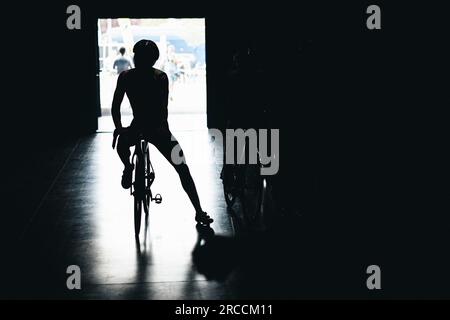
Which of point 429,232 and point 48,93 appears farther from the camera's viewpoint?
point 48,93

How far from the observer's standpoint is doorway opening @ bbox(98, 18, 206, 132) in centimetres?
1900

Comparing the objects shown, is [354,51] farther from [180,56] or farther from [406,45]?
[180,56]

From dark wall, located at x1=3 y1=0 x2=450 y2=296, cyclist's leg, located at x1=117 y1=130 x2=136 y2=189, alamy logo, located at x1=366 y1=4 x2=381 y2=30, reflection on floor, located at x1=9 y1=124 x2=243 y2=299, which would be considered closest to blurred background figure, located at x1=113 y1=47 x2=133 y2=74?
dark wall, located at x1=3 y1=0 x2=450 y2=296

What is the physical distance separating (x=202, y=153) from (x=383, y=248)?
549cm

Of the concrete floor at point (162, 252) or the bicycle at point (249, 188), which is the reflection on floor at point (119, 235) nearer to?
the concrete floor at point (162, 252)

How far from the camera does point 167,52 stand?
2000 centimetres

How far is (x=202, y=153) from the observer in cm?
1034

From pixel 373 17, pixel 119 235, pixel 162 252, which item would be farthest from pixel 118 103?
pixel 373 17

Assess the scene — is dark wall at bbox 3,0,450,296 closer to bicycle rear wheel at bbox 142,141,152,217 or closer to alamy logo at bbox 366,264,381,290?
alamy logo at bbox 366,264,381,290

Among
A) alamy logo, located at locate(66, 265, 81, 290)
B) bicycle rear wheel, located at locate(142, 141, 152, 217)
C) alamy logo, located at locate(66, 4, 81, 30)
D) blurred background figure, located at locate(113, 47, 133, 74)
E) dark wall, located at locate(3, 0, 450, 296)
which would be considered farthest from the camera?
blurred background figure, located at locate(113, 47, 133, 74)
